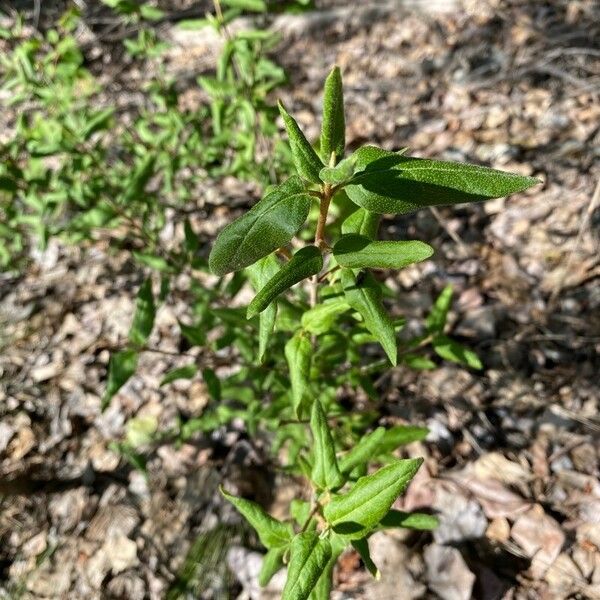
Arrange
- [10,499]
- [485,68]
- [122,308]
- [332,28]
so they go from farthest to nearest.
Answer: [332,28] → [485,68] → [122,308] → [10,499]

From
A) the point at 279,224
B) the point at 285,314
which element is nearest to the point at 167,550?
the point at 285,314

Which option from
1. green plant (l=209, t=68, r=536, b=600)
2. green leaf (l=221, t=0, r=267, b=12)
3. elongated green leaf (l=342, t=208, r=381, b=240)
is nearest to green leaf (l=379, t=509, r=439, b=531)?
green plant (l=209, t=68, r=536, b=600)

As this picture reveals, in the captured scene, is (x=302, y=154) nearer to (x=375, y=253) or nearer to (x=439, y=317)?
(x=375, y=253)

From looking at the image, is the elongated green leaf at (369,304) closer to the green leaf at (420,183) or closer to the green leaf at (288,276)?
the green leaf at (288,276)

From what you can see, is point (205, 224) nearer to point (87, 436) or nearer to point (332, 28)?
point (87, 436)

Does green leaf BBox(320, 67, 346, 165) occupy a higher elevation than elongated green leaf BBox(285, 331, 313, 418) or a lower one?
higher

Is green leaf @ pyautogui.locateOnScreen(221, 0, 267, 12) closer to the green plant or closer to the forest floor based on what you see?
the green plant
